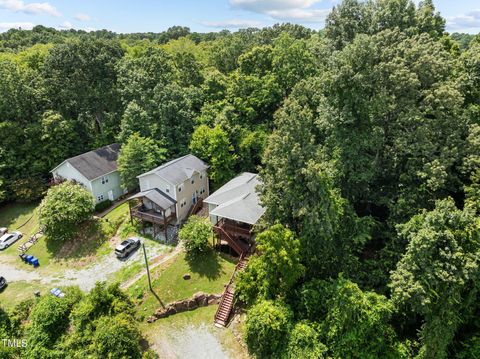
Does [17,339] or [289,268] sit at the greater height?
[289,268]

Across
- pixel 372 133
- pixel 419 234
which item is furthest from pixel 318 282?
pixel 372 133

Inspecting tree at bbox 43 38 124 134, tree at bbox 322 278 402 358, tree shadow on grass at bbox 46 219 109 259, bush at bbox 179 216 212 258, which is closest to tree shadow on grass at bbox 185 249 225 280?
bush at bbox 179 216 212 258

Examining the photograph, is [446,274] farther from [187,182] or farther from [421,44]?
[187,182]

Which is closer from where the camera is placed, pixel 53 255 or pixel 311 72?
pixel 53 255

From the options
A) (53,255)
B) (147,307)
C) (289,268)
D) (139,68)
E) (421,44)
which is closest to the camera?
(289,268)

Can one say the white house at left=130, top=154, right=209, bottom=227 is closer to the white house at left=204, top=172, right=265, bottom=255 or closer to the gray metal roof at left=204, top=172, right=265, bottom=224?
the gray metal roof at left=204, top=172, right=265, bottom=224

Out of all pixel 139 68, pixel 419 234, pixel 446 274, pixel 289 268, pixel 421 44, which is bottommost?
pixel 289 268

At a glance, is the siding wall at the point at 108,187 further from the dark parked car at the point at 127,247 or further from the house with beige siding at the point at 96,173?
the dark parked car at the point at 127,247
